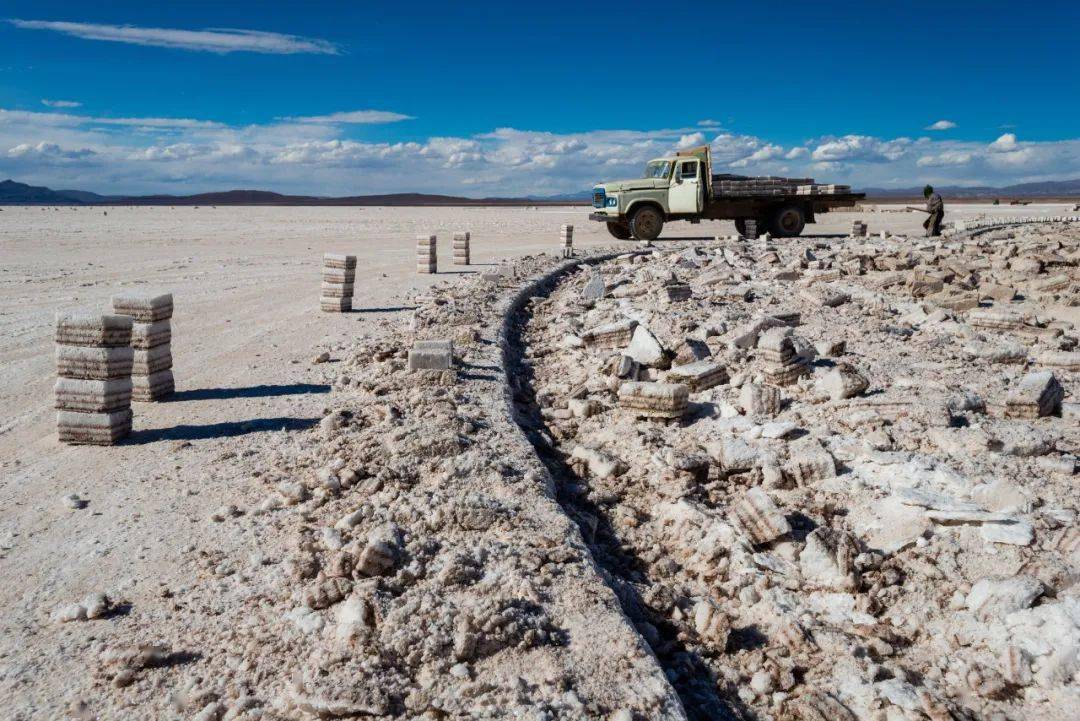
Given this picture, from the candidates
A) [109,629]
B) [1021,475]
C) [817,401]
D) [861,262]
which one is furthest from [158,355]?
[861,262]

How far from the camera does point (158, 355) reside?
7.27 metres

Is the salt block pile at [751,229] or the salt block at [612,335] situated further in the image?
the salt block pile at [751,229]

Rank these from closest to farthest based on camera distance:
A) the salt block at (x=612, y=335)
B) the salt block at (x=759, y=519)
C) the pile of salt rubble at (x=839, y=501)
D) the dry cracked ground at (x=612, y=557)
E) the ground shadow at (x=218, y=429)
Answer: the dry cracked ground at (x=612, y=557), the pile of salt rubble at (x=839, y=501), the salt block at (x=759, y=519), the ground shadow at (x=218, y=429), the salt block at (x=612, y=335)

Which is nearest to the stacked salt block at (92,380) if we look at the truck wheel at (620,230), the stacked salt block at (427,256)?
the stacked salt block at (427,256)

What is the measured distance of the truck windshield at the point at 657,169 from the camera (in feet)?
75.5

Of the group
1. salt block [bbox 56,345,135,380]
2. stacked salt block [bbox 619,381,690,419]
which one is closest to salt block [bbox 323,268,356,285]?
salt block [bbox 56,345,135,380]

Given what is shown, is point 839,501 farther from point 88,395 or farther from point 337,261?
point 337,261

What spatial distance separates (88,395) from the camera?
233 inches

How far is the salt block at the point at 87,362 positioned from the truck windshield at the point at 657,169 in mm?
19097

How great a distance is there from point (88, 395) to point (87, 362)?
0.28 m

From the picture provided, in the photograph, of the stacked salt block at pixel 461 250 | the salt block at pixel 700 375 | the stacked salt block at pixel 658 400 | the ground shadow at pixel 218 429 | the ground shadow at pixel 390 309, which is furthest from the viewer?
the stacked salt block at pixel 461 250

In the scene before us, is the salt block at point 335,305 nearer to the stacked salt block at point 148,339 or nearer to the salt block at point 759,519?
the stacked salt block at point 148,339

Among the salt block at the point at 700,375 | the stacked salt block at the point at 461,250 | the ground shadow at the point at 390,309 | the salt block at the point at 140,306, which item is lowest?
the salt block at the point at 700,375

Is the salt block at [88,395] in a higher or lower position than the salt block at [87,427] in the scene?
higher
